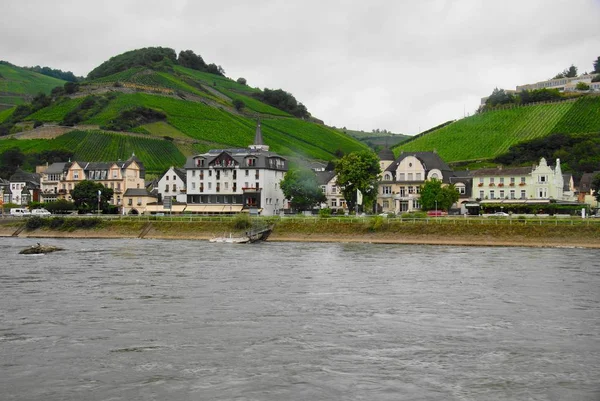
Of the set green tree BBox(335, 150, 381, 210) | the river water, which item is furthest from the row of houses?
the river water

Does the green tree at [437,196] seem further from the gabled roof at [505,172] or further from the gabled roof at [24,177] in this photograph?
the gabled roof at [24,177]

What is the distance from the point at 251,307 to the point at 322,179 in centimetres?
8036

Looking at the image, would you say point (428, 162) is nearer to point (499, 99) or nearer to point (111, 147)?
point (111, 147)

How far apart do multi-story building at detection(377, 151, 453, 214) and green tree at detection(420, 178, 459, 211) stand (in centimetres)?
706

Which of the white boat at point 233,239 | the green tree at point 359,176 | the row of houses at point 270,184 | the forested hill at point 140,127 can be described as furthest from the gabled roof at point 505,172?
the forested hill at point 140,127

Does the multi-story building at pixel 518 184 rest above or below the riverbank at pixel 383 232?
above

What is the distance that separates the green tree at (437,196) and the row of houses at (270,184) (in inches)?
115

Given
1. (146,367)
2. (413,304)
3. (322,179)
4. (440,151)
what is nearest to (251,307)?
(413,304)

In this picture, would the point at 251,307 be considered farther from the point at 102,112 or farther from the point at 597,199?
the point at 102,112

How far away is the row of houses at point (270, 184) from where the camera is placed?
320 feet

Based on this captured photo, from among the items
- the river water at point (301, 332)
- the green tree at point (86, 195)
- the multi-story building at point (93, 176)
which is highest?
the multi-story building at point (93, 176)

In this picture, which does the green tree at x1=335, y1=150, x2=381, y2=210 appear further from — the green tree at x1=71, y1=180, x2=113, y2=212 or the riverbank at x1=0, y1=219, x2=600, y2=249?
the green tree at x1=71, y1=180, x2=113, y2=212

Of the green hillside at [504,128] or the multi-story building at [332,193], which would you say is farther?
the green hillside at [504,128]

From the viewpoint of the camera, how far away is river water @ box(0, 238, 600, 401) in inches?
790
